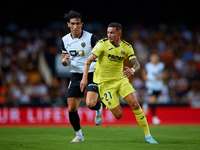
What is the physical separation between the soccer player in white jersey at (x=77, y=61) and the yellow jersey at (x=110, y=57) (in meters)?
0.35

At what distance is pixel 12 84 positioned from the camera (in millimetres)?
17297

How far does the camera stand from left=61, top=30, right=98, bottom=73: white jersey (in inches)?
298

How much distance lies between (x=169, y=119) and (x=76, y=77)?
801 cm

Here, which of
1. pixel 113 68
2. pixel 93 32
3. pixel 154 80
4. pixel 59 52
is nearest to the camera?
pixel 113 68

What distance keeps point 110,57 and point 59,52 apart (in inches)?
482

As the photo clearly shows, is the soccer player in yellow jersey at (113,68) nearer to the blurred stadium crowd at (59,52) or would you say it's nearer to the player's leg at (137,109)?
the player's leg at (137,109)

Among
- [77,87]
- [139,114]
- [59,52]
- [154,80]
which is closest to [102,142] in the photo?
[139,114]

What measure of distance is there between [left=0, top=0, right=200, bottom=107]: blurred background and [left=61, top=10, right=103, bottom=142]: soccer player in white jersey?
24.2ft

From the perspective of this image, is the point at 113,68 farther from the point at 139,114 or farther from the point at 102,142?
the point at 102,142

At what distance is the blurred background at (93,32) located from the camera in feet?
56.6

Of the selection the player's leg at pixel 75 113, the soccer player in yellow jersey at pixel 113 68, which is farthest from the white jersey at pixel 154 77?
the player's leg at pixel 75 113

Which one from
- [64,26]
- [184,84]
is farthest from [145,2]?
[184,84]

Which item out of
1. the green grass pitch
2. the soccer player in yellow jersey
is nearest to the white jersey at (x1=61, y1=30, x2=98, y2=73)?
the soccer player in yellow jersey

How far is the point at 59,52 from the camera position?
62.8 ft
